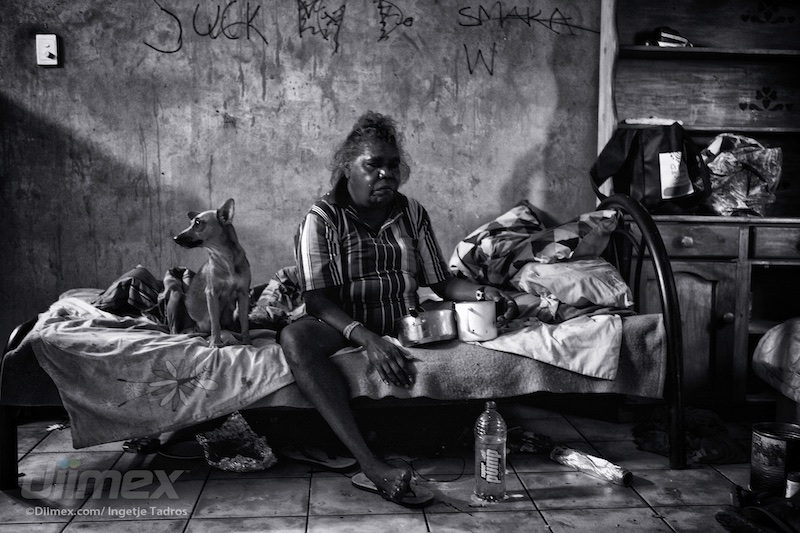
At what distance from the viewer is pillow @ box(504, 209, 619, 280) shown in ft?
10.4

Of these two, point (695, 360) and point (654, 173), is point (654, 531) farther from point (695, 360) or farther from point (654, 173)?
point (654, 173)

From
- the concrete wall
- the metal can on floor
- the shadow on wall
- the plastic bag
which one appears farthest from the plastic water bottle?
the shadow on wall

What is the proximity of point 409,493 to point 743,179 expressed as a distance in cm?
249

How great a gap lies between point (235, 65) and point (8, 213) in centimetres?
146

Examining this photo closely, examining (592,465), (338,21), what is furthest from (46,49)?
(592,465)

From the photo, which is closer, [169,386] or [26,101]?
[169,386]

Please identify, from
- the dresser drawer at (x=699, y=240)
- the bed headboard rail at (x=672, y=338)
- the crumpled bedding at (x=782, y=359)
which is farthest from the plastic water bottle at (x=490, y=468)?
the dresser drawer at (x=699, y=240)

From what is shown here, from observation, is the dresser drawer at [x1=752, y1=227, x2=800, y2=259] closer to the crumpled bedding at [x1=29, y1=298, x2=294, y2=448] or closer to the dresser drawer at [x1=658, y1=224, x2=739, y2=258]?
the dresser drawer at [x1=658, y1=224, x2=739, y2=258]

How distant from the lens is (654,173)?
350 cm

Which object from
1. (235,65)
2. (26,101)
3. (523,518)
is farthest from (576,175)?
(26,101)

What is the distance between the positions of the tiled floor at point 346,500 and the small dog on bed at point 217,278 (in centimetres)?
56

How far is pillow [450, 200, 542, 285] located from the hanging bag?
1.49 feet

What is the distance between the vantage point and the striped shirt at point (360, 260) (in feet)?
8.75

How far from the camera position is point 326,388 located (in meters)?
2.47
